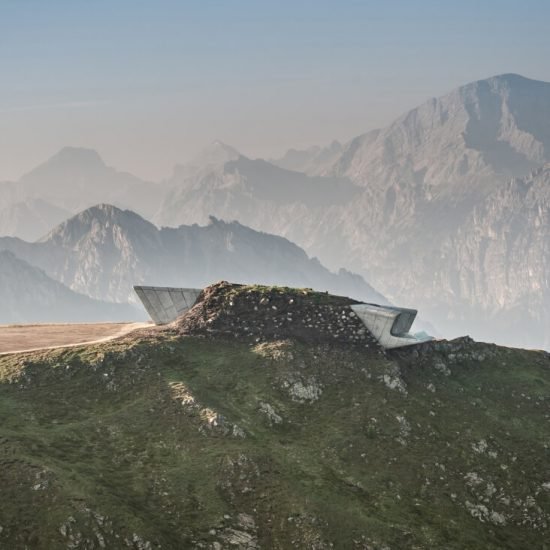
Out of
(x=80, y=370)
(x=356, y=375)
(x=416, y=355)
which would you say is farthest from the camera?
(x=416, y=355)

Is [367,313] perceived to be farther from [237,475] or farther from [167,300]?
[237,475]

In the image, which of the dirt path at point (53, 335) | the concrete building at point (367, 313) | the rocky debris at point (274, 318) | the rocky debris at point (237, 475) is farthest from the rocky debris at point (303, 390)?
the dirt path at point (53, 335)

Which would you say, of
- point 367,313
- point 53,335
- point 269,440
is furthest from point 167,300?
point 269,440

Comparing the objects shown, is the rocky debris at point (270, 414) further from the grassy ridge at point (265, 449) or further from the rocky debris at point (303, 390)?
the rocky debris at point (303, 390)

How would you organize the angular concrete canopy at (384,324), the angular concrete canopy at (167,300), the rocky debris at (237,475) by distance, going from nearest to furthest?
the rocky debris at (237,475), the angular concrete canopy at (384,324), the angular concrete canopy at (167,300)

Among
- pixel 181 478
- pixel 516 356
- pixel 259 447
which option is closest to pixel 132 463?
pixel 181 478

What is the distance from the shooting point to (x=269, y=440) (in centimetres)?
4497

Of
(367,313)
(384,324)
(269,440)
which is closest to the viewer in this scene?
(269,440)

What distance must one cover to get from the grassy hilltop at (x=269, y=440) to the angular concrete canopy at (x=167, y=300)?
12.3 ft

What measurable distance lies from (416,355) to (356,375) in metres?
8.65

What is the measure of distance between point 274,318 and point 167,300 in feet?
42.4

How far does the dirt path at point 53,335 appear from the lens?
57.3 m

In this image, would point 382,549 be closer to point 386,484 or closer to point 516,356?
point 386,484

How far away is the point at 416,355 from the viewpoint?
198ft
